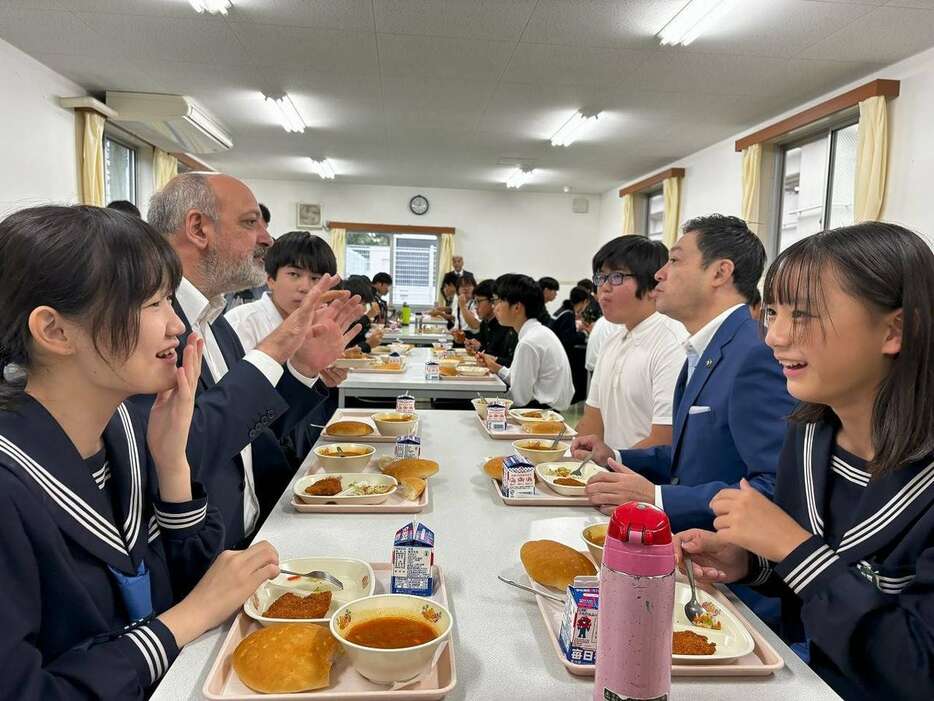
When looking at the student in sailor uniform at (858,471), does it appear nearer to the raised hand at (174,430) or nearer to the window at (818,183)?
the raised hand at (174,430)

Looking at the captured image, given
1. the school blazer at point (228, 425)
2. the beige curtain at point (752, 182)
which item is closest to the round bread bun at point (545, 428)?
the school blazer at point (228, 425)

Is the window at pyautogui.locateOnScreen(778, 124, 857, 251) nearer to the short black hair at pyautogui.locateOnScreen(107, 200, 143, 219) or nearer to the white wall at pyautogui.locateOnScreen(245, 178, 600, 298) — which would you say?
the short black hair at pyautogui.locateOnScreen(107, 200, 143, 219)

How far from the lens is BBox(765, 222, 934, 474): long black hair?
101 centimetres

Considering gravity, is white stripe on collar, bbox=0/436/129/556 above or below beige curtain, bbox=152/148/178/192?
below

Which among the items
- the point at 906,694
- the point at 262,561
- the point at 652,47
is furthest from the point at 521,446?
the point at 652,47

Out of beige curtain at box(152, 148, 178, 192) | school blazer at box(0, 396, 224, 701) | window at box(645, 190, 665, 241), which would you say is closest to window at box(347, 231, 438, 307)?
window at box(645, 190, 665, 241)

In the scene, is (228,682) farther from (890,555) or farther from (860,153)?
(860,153)

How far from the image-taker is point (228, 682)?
2.88 ft

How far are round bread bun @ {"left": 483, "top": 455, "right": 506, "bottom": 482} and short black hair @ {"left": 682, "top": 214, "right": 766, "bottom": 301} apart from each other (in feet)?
3.00

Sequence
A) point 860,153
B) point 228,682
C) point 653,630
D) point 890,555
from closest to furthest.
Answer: point 653,630 → point 228,682 → point 890,555 → point 860,153

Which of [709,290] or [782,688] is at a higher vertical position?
[709,290]

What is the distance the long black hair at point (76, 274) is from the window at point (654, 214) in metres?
10.0

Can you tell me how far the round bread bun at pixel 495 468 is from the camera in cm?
180

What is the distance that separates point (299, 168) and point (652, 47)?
276 inches
